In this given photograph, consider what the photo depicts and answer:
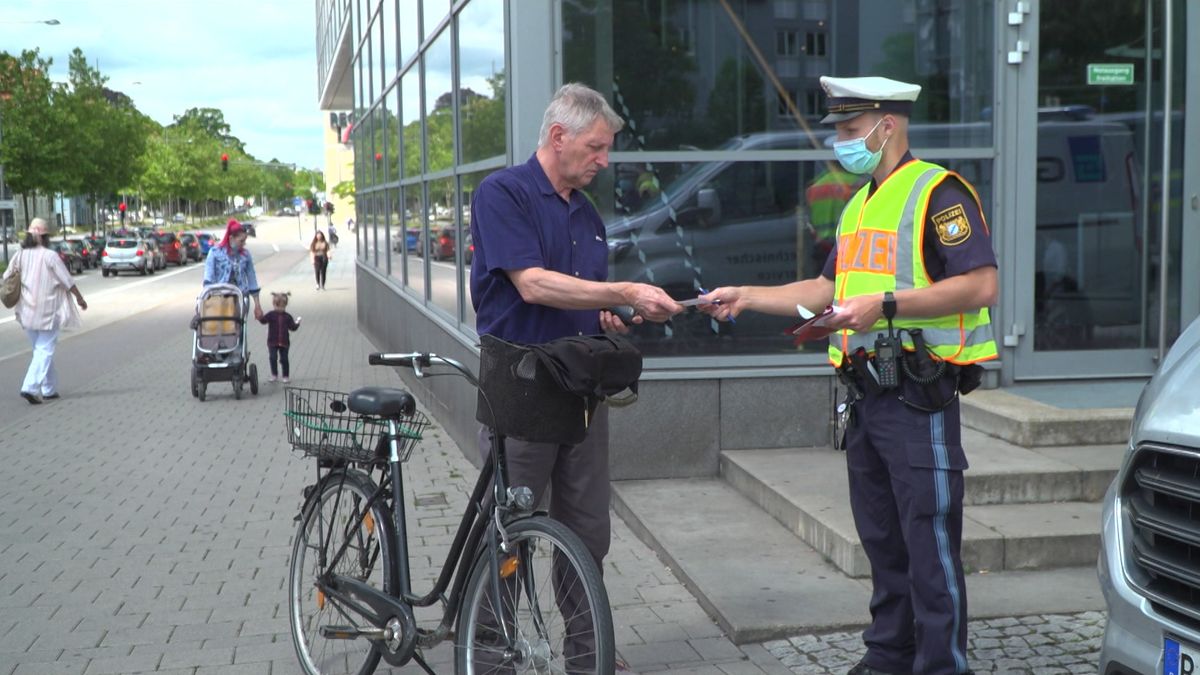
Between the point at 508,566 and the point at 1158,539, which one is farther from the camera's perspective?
the point at 508,566

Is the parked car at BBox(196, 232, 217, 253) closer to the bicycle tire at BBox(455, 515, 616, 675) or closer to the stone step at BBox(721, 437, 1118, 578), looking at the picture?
the stone step at BBox(721, 437, 1118, 578)

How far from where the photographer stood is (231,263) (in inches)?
543

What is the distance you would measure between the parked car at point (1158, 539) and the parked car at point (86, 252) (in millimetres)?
52472

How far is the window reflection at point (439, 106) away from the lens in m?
10.3

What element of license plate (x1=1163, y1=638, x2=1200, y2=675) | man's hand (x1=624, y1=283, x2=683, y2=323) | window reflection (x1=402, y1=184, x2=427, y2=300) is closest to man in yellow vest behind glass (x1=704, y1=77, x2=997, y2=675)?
man's hand (x1=624, y1=283, x2=683, y2=323)

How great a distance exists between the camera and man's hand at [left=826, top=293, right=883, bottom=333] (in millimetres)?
3787

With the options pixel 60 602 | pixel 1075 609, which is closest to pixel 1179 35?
pixel 1075 609

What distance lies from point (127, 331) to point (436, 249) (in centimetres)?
1349

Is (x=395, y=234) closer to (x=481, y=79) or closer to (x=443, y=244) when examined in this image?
(x=443, y=244)

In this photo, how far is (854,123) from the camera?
13.3 ft

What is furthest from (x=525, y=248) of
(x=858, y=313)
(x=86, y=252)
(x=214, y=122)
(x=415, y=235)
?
(x=214, y=122)

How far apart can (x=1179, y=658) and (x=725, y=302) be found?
173 centimetres

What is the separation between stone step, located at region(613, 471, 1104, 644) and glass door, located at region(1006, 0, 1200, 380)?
252cm

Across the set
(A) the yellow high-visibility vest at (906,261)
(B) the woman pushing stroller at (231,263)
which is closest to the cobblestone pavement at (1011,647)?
(A) the yellow high-visibility vest at (906,261)
